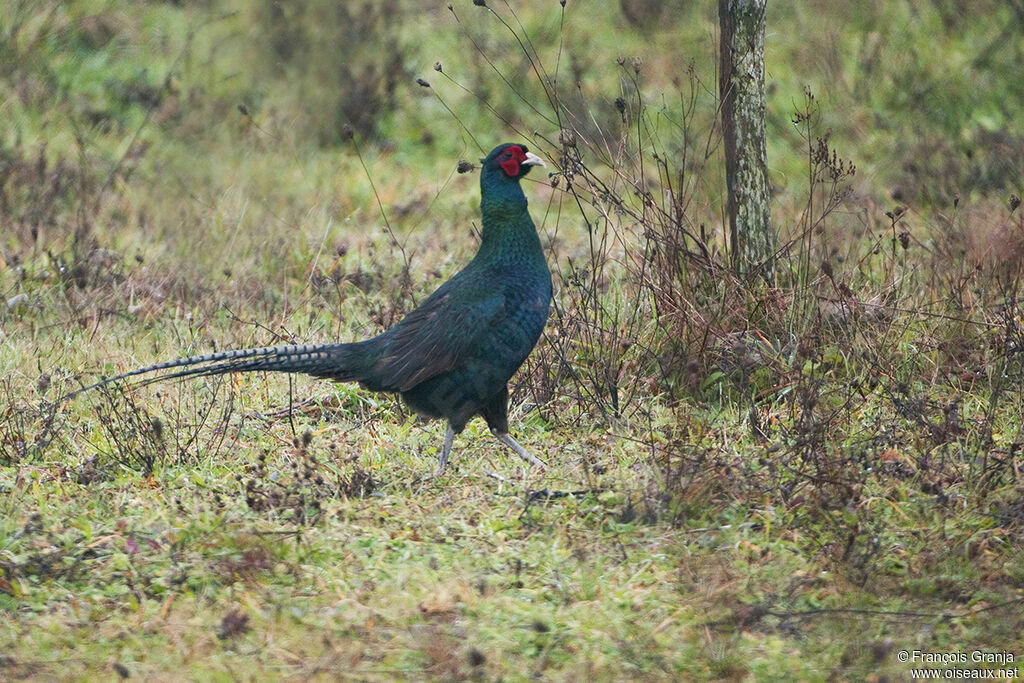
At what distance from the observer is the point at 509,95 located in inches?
393

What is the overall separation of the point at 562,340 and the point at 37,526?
98.0 inches

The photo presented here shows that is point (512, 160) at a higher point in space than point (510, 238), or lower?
higher

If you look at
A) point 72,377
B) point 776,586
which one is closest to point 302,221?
point 72,377

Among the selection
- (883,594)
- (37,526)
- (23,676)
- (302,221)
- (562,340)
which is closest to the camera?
(23,676)

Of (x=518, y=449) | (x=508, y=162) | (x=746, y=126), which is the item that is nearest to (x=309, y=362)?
(x=518, y=449)

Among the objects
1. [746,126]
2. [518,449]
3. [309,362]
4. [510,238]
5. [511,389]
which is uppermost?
[746,126]

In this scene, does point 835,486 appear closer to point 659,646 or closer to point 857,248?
point 659,646

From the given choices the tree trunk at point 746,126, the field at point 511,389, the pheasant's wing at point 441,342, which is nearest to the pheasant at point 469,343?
the pheasant's wing at point 441,342

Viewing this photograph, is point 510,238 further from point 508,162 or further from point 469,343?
point 469,343

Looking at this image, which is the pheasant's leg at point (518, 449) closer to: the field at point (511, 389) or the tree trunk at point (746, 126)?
the field at point (511, 389)

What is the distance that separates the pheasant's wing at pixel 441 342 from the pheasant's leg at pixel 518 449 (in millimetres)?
412

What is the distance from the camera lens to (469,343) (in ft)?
15.6

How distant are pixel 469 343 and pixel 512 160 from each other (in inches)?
32.2

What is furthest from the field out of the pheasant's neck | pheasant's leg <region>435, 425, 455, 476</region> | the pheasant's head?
the pheasant's neck
